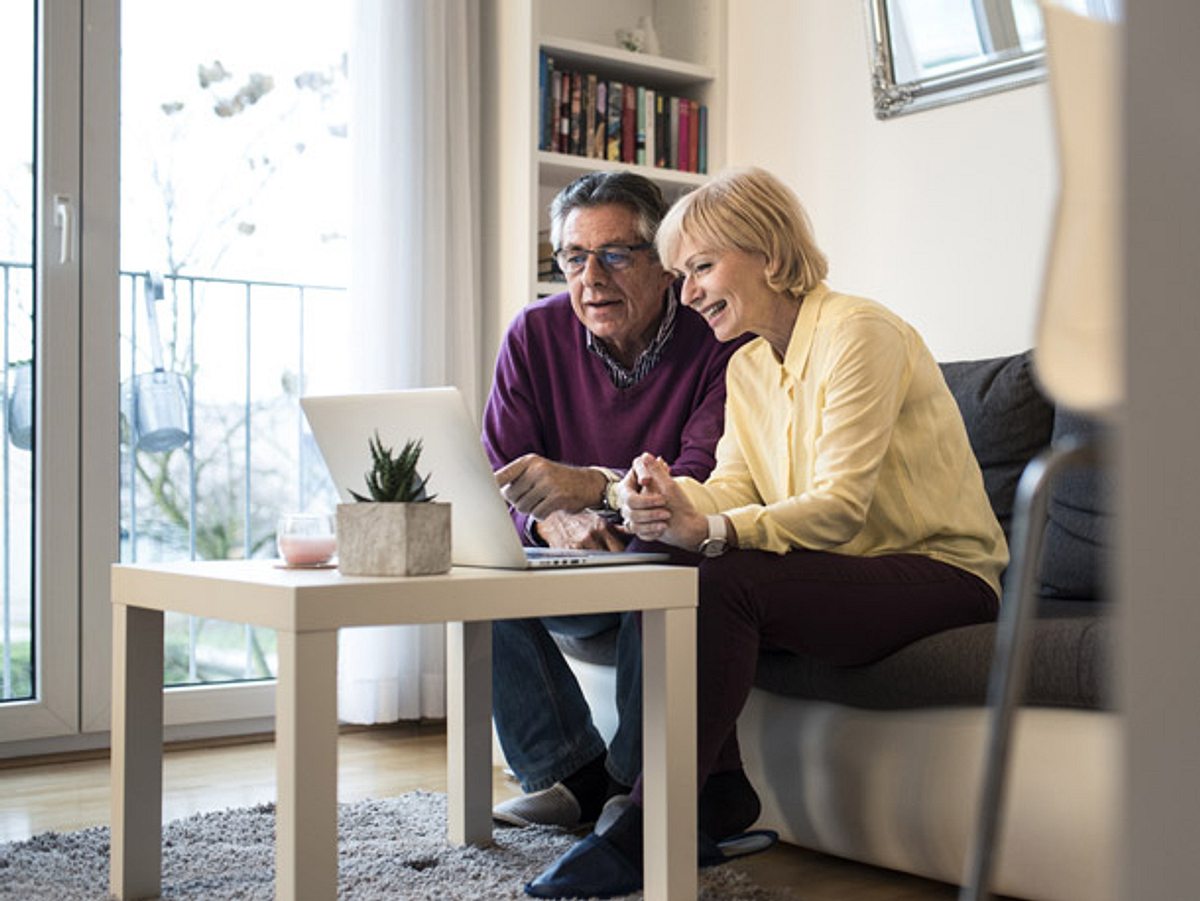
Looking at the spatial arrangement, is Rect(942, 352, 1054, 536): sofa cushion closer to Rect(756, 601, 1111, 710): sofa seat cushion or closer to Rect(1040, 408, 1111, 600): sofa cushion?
Rect(1040, 408, 1111, 600): sofa cushion

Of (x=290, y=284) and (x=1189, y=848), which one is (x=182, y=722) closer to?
(x=290, y=284)

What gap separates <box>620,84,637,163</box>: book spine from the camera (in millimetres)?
3773

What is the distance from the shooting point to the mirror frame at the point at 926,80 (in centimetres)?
307

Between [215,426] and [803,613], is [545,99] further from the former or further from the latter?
[803,613]

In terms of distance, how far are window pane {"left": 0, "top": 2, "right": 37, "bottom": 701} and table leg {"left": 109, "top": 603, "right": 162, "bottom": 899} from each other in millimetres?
1367

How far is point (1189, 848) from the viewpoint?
513mm

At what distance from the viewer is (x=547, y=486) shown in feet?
7.77

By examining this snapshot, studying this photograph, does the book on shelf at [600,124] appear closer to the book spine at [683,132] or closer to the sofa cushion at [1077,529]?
the book spine at [683,132]

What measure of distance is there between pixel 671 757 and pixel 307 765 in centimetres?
49

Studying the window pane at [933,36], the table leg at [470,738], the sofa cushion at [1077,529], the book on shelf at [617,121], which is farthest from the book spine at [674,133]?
the table leg at [470,738]

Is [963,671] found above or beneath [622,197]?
beneath

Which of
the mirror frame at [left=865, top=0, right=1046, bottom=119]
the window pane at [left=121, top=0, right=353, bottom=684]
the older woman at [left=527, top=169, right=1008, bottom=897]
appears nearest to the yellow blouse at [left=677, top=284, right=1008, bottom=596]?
the older woman at [left=527, top=169, right=1008, bottom=897]

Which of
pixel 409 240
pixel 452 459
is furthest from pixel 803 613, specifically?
pixel 409 240

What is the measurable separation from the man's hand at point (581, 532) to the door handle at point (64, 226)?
1.40m
